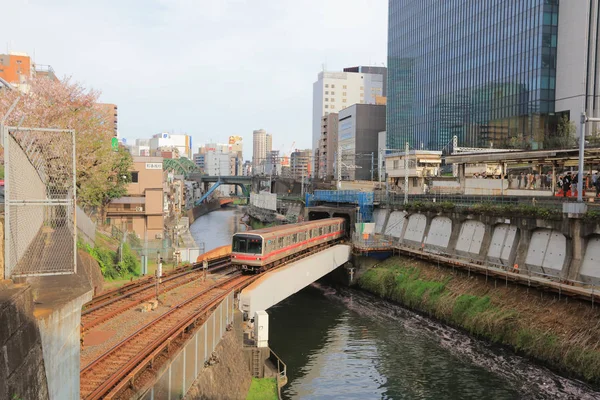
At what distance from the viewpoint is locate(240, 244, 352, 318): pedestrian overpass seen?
23.2 m

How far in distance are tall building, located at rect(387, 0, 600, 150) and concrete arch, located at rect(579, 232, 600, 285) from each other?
109 ft

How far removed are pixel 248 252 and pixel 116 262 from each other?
696 centimetres

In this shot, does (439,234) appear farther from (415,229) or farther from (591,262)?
(591,262)

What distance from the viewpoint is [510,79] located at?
210 ft

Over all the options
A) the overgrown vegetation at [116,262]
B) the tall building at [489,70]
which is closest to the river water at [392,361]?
the overgrown vegetation at [116,262]

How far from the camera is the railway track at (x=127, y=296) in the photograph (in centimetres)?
1789

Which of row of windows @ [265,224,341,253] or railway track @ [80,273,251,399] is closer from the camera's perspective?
railway track @ [80,273,251,399]

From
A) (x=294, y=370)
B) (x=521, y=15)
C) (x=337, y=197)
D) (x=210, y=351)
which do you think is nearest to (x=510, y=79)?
(x=521, y=15)

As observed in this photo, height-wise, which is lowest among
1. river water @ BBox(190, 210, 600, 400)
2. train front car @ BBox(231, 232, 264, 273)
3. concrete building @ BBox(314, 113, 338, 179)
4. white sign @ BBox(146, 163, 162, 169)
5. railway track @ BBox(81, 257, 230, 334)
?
river water @ BBox(190, 210, 600, 400)

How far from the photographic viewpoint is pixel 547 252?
89.4 feet

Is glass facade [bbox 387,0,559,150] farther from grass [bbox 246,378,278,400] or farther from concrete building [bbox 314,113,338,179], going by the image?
grass [bbox 246,378,278,400]

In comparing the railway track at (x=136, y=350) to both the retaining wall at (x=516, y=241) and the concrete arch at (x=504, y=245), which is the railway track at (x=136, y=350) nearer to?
the retaining wall at (x=516, y=241)

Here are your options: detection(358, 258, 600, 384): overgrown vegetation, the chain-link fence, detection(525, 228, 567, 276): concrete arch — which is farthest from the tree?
detection(525, 228, 567, 276): concrete arch

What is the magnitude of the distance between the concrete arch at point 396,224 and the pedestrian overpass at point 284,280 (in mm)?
6116
